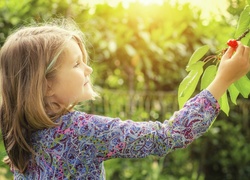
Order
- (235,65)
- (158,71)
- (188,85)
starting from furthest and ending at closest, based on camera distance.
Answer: (158,71) → (188,85) → (235,65)

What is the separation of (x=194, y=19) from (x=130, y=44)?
773 millimetres

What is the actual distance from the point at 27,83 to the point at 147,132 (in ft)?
1.37

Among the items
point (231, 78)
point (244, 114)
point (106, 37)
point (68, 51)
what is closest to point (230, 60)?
point (231, 78)

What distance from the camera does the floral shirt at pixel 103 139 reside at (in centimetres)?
156

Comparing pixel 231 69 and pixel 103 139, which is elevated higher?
→ pixel 231 69

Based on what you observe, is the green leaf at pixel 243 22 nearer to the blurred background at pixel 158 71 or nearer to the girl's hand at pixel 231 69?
the girl's hand at pixel 231 69

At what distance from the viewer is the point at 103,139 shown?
1645 mm

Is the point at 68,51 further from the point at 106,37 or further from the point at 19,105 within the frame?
the point at 106,37

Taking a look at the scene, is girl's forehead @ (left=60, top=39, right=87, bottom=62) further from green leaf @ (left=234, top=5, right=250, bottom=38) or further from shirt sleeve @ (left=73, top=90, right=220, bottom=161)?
green leaf @ (left=234, top=5, right=250, bottom=38)

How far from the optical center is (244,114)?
18.1ft

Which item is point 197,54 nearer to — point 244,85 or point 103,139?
point 244,85

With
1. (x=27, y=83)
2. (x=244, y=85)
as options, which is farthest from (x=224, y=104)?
(x=27, y=83)

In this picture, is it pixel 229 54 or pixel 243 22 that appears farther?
pixel 243 22

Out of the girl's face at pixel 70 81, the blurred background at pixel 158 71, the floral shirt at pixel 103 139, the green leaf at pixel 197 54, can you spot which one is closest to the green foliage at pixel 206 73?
the green leaf at pixel 197 54
